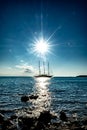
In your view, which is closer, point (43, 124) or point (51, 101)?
point (43, 124)

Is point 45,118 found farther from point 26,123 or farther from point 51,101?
point 51,101

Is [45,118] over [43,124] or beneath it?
over

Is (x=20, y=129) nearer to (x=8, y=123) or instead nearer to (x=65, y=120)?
(x=8, y=123)

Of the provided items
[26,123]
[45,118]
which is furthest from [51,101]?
[26,123]

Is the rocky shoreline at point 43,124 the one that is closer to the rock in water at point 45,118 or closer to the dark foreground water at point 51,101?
the rock in water at point 45,118

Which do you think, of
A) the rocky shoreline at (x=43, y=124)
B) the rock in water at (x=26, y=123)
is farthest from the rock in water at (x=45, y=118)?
the rock in water at (x=26, y=123)

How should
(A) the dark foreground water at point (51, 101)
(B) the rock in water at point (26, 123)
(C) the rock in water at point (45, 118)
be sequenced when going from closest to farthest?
(B) the rock in water at point (26, 123), (C) the rock in water at point (45, 118), (A) the dark foreground water at point (51, 101)

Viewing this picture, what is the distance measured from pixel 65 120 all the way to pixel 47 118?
2.33 meters

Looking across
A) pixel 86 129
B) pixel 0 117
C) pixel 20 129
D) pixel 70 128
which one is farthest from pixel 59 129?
pixel 0 117

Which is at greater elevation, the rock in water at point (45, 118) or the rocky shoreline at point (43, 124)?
the rock in water at point (45, 118)

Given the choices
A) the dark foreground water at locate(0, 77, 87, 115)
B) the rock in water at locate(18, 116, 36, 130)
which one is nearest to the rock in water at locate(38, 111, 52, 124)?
the rock in water at locate(18, 116, 36, 130)

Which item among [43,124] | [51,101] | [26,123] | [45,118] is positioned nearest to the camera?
[43,124]

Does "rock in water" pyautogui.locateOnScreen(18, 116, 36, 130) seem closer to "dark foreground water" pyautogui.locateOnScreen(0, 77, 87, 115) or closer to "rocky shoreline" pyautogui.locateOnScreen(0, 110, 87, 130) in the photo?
Result: "rocky shoreline" pyautogui.locateOnScreen(0, 110, 87, 130)

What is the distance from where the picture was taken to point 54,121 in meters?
24.4
